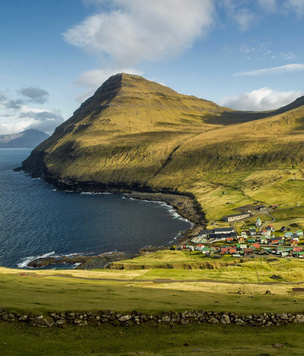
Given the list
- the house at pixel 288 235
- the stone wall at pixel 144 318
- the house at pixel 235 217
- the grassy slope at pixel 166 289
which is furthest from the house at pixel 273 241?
the stone wall at pixel 144 318

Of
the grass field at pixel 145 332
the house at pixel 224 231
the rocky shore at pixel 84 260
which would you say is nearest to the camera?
the grass field at pixel 145 332

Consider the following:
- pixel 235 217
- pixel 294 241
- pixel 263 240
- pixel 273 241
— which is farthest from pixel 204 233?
pixel 294 241

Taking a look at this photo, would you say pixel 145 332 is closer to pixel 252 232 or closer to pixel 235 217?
pixel 252 232

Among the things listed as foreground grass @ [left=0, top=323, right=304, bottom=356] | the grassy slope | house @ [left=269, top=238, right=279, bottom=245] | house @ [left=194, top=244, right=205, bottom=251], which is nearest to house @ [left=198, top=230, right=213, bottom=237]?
house @ [left=194, top=244, right=205, bottom=251]

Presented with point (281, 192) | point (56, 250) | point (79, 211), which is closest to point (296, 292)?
point (56, 250)

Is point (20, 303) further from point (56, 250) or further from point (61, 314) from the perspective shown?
point (56, 250)

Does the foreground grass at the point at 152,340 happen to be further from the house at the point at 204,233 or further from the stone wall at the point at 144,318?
the house at the point at 204,233

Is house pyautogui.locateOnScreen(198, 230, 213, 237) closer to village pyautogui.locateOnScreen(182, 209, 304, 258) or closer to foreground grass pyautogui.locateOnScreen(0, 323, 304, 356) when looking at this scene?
village pyautogui.locateOnScreen(182, 209, 304, 258)
